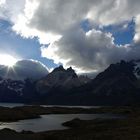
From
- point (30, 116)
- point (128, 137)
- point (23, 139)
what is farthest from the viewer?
point (30, 116)

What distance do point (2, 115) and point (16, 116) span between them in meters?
9.08

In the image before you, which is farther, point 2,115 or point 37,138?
point 2,115

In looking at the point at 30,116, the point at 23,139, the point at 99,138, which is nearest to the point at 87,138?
the point at 99,138

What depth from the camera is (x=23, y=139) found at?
66375 millimetres

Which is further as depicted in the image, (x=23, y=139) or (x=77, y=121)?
(x=77, y=121)

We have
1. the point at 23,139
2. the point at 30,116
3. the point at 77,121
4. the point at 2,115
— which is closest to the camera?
the point at 23,139

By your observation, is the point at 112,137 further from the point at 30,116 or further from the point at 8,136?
the point at 30,116

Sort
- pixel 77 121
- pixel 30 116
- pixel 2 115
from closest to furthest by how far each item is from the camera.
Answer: pixel 77 121 < pixel 2 115 < pixel 30 116

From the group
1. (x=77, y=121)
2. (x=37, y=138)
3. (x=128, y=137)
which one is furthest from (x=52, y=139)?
(x=77, y=121)

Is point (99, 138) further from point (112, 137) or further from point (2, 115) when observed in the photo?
point (2, 115)

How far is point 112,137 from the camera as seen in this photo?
73.1 m

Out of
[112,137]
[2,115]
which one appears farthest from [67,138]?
[2,115]

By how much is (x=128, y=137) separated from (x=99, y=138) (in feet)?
20.6

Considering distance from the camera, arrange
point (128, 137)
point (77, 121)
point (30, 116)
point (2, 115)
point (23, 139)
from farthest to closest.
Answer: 1. point (30, 116)
2. point (2, 115)
3. point (77, 121)
4. point (128, 137)
5. point (23, 139)
